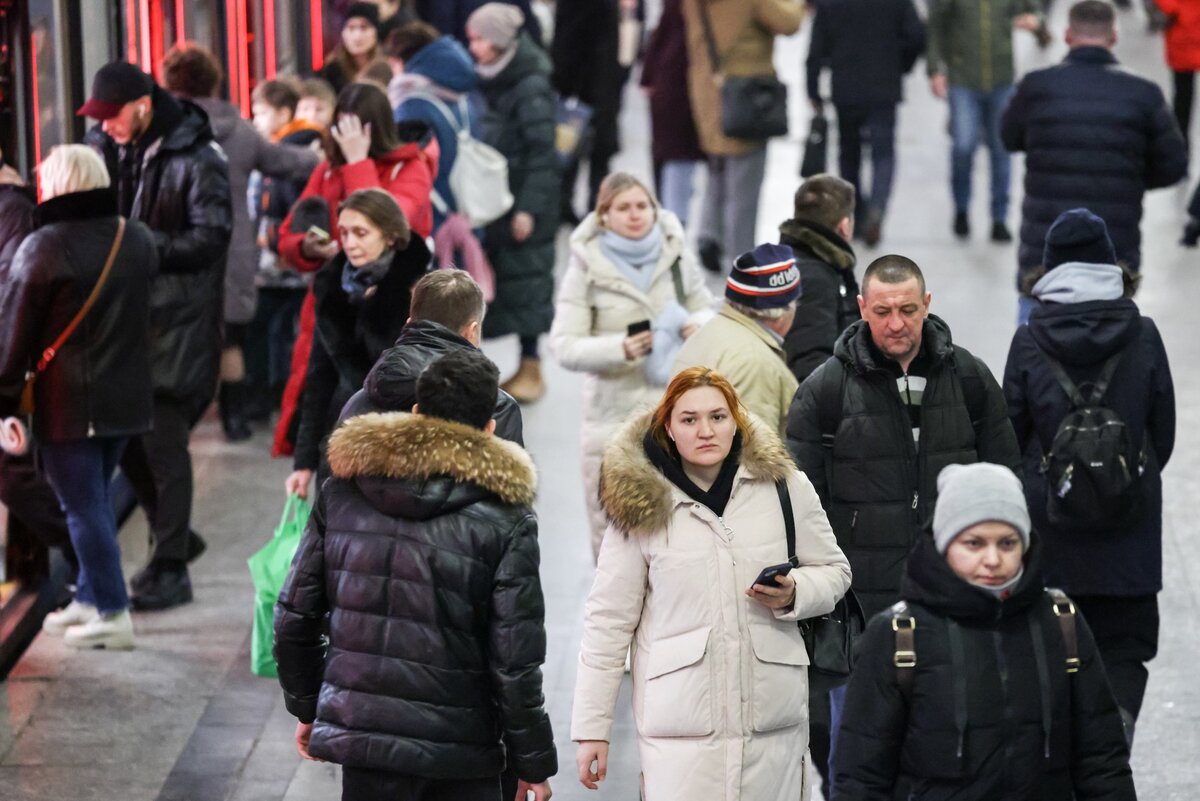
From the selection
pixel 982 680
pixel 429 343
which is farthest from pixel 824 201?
pixel 982 680

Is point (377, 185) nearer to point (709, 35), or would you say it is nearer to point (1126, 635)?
point (1126, 635)

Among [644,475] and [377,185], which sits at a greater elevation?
[377,185]

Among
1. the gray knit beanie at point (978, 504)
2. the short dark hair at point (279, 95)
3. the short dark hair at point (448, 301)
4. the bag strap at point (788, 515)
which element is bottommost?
the bag strap at point (788, 515)

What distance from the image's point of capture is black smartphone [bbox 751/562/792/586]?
517 cm

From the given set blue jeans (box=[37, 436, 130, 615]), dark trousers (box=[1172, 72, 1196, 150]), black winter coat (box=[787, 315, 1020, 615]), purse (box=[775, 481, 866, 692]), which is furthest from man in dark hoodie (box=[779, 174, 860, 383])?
dark trousers (box=[1172, 72, 1196, 150])

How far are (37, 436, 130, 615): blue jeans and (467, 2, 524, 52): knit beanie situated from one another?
3.76 metres

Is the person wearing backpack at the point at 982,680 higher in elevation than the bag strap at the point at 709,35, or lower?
lower

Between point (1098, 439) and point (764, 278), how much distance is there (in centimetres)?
117

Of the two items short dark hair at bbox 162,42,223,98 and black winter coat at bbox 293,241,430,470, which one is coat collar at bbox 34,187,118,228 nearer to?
black winter coat at bbox 293,241,430,470

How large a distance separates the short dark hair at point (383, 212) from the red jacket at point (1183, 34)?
9093 millimetres

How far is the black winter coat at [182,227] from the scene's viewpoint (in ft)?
A: 29.0

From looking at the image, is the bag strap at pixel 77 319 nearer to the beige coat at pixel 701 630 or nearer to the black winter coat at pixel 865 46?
the beige coat at pixel 701 630

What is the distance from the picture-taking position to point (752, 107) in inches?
506

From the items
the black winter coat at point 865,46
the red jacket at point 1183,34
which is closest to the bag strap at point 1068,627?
the black winter coat at point 865,46
